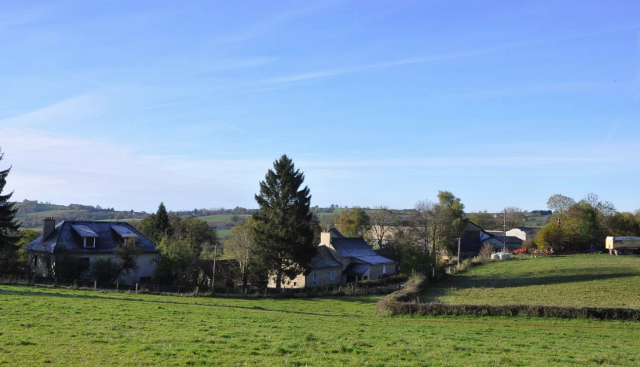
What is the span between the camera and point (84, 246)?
46125 mm

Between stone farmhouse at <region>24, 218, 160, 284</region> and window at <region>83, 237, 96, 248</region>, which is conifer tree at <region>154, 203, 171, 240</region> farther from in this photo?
window at <region>83, 237, 96, 248</region>

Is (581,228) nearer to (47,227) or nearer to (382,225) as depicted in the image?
(382,225)

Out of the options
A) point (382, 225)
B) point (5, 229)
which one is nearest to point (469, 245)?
point (382, 225)

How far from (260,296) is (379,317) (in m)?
15.5

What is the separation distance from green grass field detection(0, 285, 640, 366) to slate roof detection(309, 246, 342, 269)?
29.8 metres

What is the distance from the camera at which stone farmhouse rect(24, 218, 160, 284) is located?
147 ft

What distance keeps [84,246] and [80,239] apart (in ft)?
3.54

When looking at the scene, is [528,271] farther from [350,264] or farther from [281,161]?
[281,161]

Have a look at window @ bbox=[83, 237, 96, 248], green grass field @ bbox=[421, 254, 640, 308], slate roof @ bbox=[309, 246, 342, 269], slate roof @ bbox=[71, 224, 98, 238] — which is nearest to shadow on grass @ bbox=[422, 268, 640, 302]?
green grass field @ bbox=[421, 254, 640, 308]

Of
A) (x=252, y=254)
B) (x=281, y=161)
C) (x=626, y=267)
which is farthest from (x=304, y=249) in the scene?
(x=626, y=267)

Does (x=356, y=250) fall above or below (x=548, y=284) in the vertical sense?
above

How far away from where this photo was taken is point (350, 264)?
61.2m

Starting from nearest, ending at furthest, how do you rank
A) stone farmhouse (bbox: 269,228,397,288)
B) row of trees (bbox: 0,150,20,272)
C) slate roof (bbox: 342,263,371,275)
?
row of trees (bbox: 0,150,20,272) → stone farmhouse (bbox: 269,228,397,288) → slate roof (bbox: 342,263,371,275)

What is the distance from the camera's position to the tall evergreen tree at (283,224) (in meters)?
46.3
